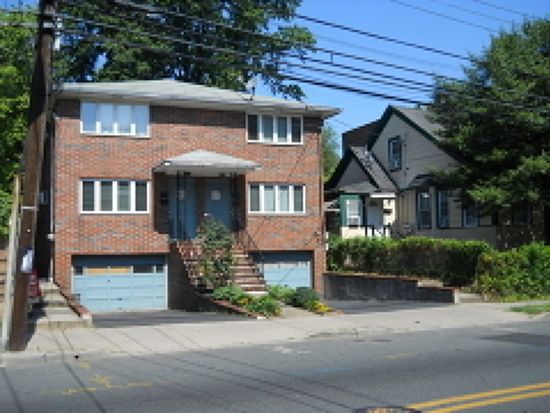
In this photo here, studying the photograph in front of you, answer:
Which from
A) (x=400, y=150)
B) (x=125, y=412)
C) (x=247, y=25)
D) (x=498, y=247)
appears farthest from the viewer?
(x=247, y=25)

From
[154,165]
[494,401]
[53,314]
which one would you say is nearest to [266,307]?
[53,314]

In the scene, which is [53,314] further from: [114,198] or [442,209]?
[442,209]

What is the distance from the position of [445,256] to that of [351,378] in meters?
13.4

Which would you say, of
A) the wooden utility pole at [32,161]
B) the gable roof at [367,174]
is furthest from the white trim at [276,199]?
the wooden utility pole at [32,161]

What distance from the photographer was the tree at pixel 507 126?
22.6m

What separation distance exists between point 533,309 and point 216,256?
29.4 feet

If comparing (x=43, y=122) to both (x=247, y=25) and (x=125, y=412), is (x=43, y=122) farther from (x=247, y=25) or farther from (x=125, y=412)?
(x=247, y=25)

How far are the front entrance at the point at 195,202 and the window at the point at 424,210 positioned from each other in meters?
10.7

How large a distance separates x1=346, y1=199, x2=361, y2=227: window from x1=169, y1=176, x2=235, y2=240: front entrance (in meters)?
8.11

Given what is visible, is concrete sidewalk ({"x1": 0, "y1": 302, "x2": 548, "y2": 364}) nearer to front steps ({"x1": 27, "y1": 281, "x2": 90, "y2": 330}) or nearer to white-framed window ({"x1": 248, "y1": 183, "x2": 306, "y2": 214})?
front steps ({"x1": 27, "y1": 281, "x2": 90, "y2": 330})

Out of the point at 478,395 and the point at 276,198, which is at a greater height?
the point at 276,198

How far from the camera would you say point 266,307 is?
1652 cm

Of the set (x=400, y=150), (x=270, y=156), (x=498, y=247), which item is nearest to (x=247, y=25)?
(x=400, y=150)

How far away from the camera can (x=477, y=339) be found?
517 inches
